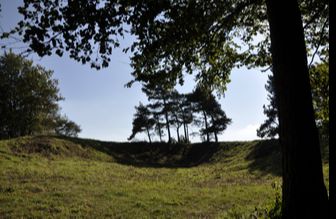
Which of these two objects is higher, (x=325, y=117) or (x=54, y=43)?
(x=54, y=43)

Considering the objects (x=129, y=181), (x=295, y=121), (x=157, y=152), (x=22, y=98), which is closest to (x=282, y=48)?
(x=295, y=121)

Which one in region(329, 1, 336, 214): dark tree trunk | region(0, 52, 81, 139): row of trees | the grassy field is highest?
region(0, 52, 81, 139): row of trees

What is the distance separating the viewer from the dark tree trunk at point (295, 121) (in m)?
5.58

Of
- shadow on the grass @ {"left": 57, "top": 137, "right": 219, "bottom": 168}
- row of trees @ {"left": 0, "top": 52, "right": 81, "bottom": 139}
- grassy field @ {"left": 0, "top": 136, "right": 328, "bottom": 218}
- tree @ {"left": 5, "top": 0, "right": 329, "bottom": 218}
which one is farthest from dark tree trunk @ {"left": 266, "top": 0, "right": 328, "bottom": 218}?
row of trees @ {"left": 0, "top": 52, "right": 81, "bottom": 139}

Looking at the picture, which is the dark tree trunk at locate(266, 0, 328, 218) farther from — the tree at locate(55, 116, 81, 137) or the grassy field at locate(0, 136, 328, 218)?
the tree at locate(55, 116, 81, 137)

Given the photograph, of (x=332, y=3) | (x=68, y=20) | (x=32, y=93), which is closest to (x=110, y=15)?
(x=68, y=20)

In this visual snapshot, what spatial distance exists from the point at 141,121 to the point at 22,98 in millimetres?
16777

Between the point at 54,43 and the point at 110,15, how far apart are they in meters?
1.03

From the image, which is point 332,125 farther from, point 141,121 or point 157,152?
point 141,121

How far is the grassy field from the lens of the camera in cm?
1404

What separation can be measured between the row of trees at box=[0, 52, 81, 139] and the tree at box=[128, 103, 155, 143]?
1219cm

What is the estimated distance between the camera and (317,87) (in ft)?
34.4

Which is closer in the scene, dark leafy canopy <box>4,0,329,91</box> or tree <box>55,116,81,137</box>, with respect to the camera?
dark leafy canopy <box>4,0,329,91</box>

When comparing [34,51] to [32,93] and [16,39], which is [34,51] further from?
[32,93]
